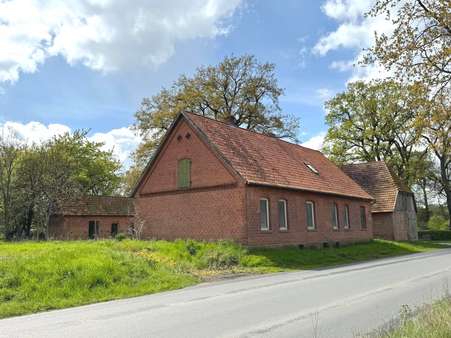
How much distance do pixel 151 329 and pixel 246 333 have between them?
67.9 inches

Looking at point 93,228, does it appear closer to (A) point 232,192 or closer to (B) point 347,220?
(A) point 232,192

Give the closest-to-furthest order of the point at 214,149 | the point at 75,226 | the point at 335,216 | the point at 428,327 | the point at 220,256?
1. the point at 428,327
2. the point at 220,256
3. the point at 214,149
4. the point at 335,216
5. the point at 75,226

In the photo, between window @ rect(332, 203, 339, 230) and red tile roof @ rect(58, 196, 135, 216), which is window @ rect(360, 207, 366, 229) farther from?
red tile roof @ rect(58, 196, 135, 216)

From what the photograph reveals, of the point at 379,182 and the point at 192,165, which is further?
the point at 379,182

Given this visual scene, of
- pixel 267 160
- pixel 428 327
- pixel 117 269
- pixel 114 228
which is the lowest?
pixel 428 327

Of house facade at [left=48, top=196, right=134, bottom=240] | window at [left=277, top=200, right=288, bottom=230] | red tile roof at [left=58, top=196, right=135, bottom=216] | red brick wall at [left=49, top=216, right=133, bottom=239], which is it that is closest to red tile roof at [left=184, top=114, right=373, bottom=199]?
window at [left=277, top=200, right=288, bottom=230]

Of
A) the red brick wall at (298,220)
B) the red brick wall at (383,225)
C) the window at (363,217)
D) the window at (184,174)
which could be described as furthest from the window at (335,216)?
the red brick wall at (383,225)

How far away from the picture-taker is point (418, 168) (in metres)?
48.2

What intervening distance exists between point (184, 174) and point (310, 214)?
8.32m

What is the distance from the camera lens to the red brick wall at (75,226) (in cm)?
4059

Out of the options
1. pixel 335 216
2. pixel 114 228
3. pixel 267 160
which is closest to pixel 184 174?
pixel 267 160

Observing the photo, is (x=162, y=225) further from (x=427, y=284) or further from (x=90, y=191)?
(x=90, y=191)

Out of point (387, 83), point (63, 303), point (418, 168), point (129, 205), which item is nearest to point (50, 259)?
point (63, 303)

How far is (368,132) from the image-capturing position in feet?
161
